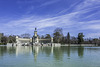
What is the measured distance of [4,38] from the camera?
3750 inches

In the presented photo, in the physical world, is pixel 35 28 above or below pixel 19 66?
above

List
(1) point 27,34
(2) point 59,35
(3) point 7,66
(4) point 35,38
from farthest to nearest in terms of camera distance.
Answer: (1) point 27,34 < (2) point 59,35 < (4) point 35,38 < (3) point 7,66

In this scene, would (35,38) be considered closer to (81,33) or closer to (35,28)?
(35,28)

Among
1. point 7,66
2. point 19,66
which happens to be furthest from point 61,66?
point 7,66

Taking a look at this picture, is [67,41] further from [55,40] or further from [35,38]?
[35,38]

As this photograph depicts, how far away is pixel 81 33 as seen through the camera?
8812 cm

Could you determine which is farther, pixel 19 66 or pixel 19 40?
pixel 19 40

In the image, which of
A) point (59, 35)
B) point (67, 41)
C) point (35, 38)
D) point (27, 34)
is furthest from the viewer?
point (27, 34)

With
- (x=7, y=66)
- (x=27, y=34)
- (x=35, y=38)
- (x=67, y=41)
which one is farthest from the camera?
→ (x=27, y=34)

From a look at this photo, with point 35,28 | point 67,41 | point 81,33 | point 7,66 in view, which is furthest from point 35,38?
point 7,66

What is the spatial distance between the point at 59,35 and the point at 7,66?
72.6 metres

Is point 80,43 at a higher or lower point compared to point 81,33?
lower

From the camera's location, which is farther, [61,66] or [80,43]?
[80,43]

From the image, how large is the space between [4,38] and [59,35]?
→ 41659 mm
